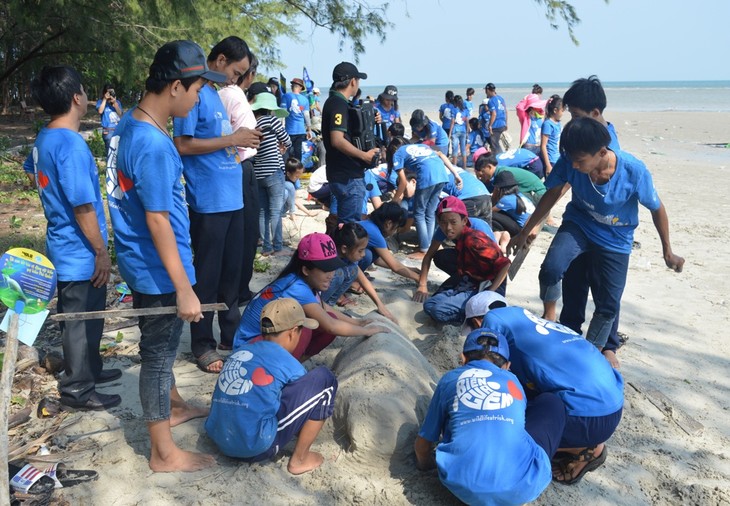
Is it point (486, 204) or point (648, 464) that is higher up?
point (486, 204)

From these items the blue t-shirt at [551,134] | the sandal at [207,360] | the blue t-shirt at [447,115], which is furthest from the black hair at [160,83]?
the blue t-shirt at [447,115]

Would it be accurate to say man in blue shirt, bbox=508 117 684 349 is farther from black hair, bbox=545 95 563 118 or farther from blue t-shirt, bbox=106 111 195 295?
black hair, bbox=545 95 563 118

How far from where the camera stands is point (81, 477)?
290 cm

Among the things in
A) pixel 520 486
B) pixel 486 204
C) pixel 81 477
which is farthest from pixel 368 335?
pixel 486 204

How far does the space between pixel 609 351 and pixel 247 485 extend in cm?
277

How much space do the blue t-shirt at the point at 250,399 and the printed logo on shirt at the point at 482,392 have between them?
2.59 feet

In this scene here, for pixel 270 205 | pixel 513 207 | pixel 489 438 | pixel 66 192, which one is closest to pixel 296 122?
pixel 270 205

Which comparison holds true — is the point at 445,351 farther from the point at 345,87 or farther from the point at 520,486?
the point at 345,87

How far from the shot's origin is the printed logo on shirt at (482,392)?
2682mm

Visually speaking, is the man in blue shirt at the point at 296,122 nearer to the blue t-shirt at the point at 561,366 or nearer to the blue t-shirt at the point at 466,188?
the blue t-shirt at the point at 466,188

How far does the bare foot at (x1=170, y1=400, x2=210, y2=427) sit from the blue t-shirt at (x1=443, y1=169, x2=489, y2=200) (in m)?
4.44

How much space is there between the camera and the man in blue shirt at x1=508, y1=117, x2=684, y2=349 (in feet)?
12.6

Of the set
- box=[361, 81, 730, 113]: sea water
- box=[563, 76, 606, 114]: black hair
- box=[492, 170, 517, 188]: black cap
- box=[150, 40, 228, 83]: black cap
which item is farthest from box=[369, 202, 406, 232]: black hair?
box=[361, 81, 730, 113]: sea water

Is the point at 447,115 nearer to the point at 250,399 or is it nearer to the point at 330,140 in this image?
the point at 330,140
